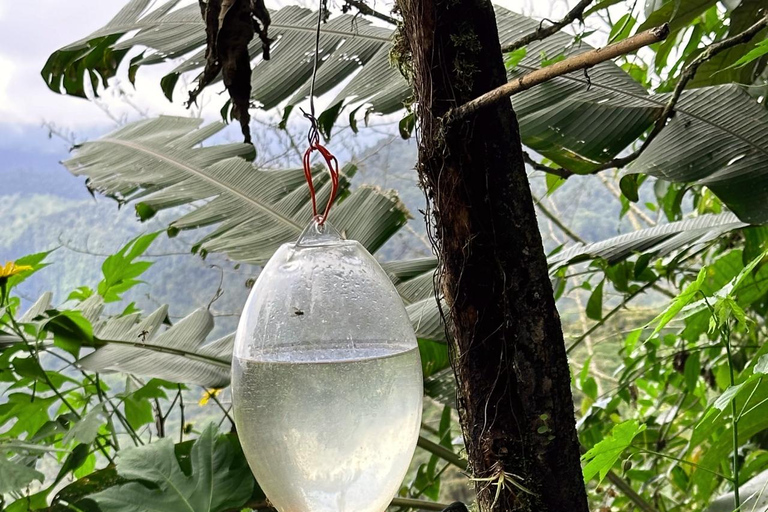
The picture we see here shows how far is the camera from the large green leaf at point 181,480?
839mm

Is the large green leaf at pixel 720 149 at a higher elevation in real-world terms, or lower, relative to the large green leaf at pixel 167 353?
higher

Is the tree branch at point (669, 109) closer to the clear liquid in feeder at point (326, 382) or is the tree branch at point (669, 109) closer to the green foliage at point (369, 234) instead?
the green foliage at point (369, 234)

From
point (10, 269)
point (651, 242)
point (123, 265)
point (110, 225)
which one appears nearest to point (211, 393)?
point (123, 265)

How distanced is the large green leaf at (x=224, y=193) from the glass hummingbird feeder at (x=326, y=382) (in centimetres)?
57

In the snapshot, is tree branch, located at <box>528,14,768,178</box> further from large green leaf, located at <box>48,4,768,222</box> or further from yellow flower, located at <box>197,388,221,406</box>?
yellow flower, located at <box>197,388,221,406</box>

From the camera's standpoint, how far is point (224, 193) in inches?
53.3

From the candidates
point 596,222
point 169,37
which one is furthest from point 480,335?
point 596,222

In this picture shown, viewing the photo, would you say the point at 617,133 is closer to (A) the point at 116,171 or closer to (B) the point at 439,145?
(B) the point at 439,145

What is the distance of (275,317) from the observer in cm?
60

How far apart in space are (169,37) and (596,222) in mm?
1976

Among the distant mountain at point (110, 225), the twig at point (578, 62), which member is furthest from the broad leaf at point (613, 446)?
the distant mountain at point (110, 225)

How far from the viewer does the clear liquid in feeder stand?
55 centimetres

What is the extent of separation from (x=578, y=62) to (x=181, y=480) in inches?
26.2

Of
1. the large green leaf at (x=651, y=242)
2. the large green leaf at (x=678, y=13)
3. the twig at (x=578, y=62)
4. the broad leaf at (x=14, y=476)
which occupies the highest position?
the large green leaf at (x=678, y=13)
